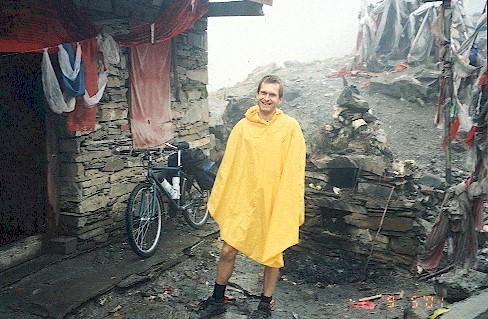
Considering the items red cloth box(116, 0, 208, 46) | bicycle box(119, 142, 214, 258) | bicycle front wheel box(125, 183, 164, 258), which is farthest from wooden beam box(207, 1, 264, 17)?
bicycle front wheel box(125, 183, 164, 258)

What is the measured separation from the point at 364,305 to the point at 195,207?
3.30 m

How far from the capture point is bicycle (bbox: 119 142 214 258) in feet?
17.5

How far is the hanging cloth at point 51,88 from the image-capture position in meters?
4.47

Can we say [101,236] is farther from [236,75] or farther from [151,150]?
[236,75]

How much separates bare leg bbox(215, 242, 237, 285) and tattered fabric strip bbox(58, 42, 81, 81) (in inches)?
106

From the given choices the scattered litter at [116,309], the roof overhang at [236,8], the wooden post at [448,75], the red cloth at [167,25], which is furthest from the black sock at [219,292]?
the roof overhang at [236,8]

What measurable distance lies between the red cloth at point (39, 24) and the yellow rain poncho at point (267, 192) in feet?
7.70

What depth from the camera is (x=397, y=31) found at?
15758 mm

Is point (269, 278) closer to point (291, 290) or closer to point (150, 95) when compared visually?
point (291, 290)

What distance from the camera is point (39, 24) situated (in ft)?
13.9

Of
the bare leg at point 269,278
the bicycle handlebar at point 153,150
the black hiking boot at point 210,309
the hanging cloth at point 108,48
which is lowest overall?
the black hiking boot at point 210,309

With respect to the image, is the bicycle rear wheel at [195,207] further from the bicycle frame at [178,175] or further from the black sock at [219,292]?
the black sock at [219,292]

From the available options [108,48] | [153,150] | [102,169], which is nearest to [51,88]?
[108,48]

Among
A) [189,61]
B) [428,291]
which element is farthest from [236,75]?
[428,291]
